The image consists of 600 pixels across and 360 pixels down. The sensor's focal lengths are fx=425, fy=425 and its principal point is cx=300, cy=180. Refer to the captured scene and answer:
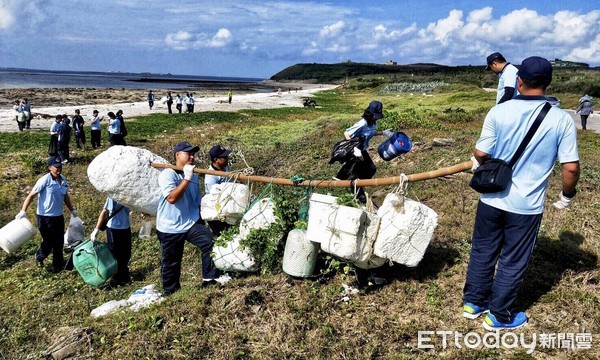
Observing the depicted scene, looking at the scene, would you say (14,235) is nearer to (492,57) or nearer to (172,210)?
(172,210)

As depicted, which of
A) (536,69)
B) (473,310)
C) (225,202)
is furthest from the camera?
(225,202)

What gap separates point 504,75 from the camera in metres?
5.59

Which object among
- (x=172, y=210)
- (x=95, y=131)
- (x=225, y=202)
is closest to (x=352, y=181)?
(x=225, y=202)

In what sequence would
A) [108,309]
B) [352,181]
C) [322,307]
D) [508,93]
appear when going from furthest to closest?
1. [508,93]
2. [108,309]
3. [352,181]
4. [322,307]

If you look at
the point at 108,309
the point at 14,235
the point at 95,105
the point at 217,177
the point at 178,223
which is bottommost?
the point at 108,309

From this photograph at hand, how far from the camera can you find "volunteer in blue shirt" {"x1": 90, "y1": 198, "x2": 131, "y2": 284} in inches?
252

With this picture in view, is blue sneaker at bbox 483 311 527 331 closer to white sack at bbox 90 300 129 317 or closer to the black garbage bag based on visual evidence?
the black garbage bag

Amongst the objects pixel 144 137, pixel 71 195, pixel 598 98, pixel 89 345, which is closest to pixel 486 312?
pixel 89 345

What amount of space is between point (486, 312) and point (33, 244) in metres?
8.42

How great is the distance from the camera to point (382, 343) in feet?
12.7

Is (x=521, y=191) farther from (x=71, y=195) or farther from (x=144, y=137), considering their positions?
(x=144, y=137)

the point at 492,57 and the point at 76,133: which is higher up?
the point at 492,57

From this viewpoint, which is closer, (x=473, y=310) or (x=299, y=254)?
(x=473, y=310)

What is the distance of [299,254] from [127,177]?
2.52 meters
